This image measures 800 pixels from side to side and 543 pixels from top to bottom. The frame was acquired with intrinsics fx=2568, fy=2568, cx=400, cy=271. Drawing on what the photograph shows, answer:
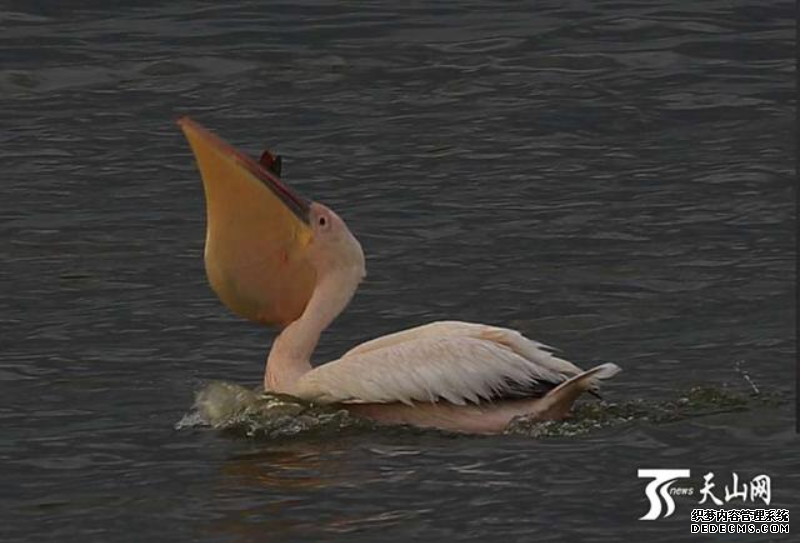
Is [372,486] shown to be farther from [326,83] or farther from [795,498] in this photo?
[326,83]

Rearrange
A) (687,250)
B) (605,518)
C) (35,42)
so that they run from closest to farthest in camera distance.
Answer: (605,518)
(687,250)
(35,42)

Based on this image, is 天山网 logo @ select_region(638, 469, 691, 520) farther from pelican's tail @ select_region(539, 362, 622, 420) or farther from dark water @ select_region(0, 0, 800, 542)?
pelican's tail @ select_region(539, 362, 622, 420)

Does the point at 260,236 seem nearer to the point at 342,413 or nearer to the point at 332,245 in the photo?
the point at 332,245

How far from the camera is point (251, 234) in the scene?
943cm

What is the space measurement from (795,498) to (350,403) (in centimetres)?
173

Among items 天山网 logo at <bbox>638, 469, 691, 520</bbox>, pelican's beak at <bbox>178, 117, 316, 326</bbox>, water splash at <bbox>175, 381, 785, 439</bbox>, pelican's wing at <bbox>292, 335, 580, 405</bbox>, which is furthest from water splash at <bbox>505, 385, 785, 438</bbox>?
pelican's beak at <bbox>178, 117, 316, 326</bbox>

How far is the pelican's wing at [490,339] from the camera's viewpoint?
8867mm

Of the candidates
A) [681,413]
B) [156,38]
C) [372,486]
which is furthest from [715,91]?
[372,486]

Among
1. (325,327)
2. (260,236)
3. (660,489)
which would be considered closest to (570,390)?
(660,489)

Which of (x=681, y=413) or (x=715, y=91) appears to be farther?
(x=715, y=91)

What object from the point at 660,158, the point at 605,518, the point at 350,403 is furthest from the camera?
the point at 660,158

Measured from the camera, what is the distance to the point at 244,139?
13.7 metres

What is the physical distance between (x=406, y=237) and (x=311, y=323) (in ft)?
8.59

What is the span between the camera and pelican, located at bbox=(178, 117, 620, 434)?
8812 mm
